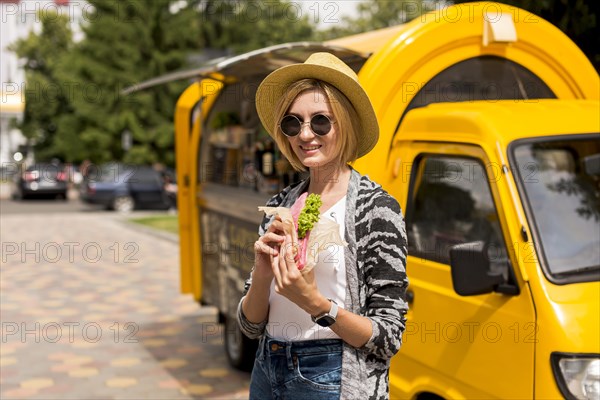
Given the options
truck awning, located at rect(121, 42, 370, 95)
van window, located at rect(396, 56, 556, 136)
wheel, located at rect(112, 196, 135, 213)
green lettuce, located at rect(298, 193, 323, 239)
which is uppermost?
truck awning, located at rect(121, 42, 370, 95)

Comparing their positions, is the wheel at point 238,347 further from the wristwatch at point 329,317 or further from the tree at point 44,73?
the tree at point 44,73

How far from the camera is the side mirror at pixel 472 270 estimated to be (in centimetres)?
351

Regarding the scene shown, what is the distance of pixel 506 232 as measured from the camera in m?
3.70

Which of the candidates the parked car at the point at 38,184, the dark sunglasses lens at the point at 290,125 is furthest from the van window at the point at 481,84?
the parked car at the point at 38,184

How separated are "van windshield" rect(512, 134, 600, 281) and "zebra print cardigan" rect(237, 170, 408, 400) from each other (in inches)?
52.2

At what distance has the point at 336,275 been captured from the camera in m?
2.53

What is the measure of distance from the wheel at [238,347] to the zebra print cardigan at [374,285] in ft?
14.1

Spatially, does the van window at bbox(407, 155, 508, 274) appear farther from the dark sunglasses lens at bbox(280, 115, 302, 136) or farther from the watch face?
the watch face

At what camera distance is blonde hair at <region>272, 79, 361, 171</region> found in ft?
8.42

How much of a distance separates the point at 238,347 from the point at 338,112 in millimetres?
4724

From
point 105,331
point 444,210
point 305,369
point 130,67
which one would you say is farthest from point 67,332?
point 130,67

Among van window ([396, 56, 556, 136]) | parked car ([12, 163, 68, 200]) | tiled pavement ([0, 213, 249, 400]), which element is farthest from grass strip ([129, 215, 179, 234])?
van window ([396, 56, 556, 136])

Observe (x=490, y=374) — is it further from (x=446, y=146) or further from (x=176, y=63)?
(x=176, y=63)

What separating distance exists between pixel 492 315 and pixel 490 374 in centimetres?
27
